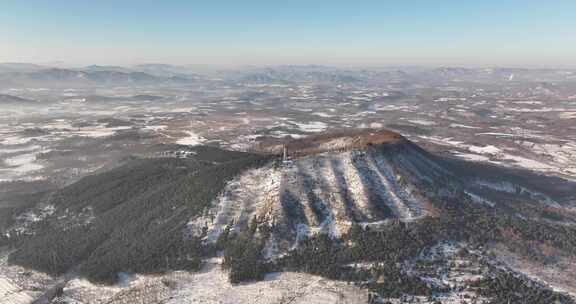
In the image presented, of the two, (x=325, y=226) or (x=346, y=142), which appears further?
(x=346, y=142)

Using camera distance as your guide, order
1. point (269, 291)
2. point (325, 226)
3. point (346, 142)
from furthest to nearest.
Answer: point (346, 142) → point (325, 226) → point (269, 291)

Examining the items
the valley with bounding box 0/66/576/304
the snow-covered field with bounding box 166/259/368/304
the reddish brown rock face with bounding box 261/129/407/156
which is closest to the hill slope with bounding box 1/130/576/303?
the valley with bounding box 0/66/576/304

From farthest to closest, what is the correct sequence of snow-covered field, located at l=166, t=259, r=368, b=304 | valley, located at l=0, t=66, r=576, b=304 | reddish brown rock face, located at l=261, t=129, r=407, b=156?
reddish brown rock face, located at l=261, t=129, r=407, b=156 < valley, located at l=0, t=66, r=576, b=304 < snow-covered field, located at l=166, t=259, r=368, b=304

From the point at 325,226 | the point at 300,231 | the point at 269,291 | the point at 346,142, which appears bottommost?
the point at 269,291

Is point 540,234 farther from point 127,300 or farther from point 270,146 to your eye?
point 270,146

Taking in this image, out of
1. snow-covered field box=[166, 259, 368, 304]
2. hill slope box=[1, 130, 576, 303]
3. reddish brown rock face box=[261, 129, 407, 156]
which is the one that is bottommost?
snow-covered field box=[166, 259, 368, 304]

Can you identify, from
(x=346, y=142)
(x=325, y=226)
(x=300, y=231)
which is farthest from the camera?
(x=346, y=142)

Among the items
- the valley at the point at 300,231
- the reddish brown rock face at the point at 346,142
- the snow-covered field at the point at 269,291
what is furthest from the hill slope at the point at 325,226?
the snow-covered field at the point at 269,291

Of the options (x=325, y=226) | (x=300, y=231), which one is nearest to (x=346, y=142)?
(x=325, y=226)

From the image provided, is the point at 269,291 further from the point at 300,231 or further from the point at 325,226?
the point at 325,226

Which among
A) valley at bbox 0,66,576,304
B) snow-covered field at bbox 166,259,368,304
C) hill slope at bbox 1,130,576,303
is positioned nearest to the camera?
snow-covered field at bbox 166,259,368,304

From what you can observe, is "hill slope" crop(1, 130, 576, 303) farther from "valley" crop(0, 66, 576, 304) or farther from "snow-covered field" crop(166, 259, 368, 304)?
"snow-covered field" crop(166, 259, 368, 304)

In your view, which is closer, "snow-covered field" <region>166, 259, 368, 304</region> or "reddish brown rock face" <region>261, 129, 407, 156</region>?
"snow-covered field" <region>166, 259, 368, 304</region>
